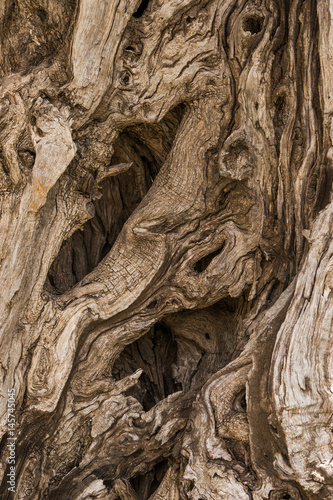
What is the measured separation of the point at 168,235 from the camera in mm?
2979

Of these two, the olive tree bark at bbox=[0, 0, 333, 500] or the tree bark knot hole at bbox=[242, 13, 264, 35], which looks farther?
the tree bark knot hole at bbox=[242, 13, 264, 35]

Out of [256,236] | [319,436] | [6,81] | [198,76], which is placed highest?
[6,81]

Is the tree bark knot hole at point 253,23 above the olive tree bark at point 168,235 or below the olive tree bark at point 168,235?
above

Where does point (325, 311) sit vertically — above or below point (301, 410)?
above

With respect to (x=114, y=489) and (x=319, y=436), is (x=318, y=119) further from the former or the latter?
(x=114, y=489)

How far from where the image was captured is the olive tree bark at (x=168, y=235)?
8.53 feet

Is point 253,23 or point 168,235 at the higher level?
point 253,23

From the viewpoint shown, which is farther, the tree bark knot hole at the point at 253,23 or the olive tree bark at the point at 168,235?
the tree bark knot hole at the point at 253,23

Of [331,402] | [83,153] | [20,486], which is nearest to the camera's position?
[331,402]

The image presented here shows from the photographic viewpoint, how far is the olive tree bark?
2.60 m

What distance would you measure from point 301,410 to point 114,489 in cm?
114

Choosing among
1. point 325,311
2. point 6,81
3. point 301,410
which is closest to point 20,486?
point 301,410

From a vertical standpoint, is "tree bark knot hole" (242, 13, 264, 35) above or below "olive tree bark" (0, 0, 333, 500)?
above

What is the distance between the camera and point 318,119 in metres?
2.85
